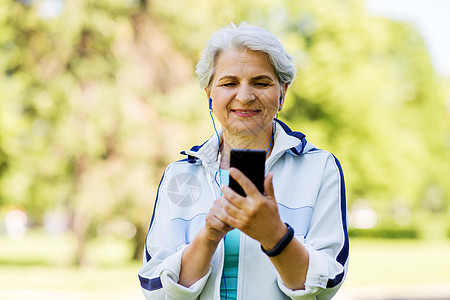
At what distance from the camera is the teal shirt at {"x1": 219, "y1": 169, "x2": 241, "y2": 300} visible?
189cm

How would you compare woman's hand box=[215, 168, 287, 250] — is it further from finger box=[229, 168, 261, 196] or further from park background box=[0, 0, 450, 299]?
park background box=[0, 0, 450, 299]

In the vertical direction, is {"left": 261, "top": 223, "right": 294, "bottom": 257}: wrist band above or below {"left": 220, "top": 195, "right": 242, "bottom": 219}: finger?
below

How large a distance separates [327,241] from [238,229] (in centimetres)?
29

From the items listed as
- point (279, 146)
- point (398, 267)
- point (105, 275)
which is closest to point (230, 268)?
point (279, 146)

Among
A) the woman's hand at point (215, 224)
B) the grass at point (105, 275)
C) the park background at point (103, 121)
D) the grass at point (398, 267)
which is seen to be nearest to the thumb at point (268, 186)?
the woman's hand at point (215, 224)

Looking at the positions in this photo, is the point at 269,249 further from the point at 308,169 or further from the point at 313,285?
the point at 308,169

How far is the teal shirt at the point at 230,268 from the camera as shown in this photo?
6.19 ft

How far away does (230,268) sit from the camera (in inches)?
75.2

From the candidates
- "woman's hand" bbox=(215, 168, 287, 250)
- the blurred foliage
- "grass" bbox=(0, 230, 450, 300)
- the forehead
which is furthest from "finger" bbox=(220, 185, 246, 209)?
the blurred foliage

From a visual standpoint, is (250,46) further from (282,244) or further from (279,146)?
(282,244)

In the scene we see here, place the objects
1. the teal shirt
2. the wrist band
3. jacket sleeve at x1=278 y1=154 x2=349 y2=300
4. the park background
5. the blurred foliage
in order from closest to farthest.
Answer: the wrist band
jacket sleeve at x1=278 y1=154 x2=349 y2=300
the teal shirt
the park background
the blurred foliage

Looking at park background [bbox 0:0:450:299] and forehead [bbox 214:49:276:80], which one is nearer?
forehead [bbox 214:49:276:80]

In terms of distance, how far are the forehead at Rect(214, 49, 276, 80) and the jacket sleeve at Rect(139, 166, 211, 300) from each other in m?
0.55

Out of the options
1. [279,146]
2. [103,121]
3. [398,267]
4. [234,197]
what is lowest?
[234,197]
